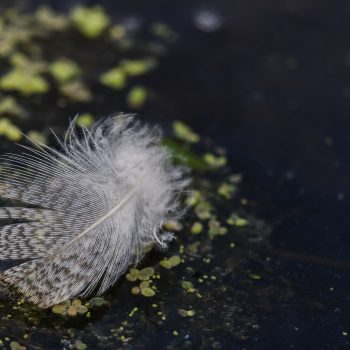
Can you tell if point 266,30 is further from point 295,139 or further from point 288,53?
point 295,139

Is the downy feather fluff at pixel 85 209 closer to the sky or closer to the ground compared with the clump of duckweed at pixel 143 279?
closer to the sky

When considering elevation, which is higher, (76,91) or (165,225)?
(76,91)

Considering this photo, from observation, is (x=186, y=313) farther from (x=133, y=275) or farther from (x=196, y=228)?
(x=196, y=228)

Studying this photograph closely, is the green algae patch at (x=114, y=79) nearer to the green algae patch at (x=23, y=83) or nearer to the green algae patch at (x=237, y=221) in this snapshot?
the green algae patch at (x=23, y=83)

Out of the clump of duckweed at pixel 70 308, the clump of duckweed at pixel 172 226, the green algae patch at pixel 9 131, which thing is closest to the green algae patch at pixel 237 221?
the clump of duckweed at pixel 172 226

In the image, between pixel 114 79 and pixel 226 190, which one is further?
pixel 114 79

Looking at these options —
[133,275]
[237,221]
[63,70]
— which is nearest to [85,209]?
[133,275]
